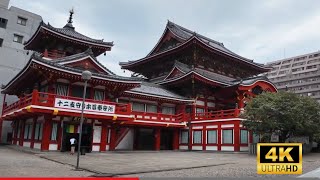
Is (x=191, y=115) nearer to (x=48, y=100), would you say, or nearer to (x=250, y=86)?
(x=250, y=86)

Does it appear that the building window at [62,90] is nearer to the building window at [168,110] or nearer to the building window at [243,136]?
the building window at [168,110]

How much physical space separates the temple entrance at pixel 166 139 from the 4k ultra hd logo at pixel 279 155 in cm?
2843

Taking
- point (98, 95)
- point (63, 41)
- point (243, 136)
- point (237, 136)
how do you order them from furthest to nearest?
point (63, 41)
point (243, 136)
point (237, 136)
point (98, 95)

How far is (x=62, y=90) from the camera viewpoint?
1123 inches

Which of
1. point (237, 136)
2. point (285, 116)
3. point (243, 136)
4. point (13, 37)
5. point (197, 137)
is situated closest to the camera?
point (285, 116)

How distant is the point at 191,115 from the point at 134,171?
23989 mm

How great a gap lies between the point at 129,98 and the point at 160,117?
425 cm

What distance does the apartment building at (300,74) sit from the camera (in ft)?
367

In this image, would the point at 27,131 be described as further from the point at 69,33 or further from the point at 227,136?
the point at 227,136

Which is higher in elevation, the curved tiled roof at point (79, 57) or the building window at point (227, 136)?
the curved tiled roof at point (79, 57)

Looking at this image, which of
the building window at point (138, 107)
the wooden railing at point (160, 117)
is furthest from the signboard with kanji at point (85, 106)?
the building window at point (138, 107)

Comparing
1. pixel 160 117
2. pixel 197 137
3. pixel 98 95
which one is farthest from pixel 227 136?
pixel 98 95

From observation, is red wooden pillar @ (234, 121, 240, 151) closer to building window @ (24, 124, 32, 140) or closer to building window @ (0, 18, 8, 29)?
building window @ (24, 124, 32, 140)

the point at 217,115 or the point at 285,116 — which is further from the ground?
the point at 217,115
